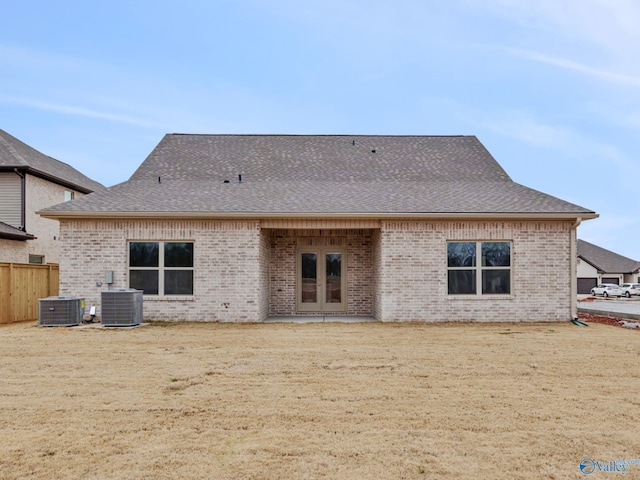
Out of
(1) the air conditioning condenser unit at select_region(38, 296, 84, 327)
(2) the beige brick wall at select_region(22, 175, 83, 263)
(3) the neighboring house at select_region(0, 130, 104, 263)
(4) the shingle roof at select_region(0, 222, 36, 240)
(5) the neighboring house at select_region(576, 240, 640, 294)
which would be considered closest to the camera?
(1) the air conditioning condenser unit at select_region(38, 296, 84, 327)

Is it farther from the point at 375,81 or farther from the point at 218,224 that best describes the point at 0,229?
the point at 375,81

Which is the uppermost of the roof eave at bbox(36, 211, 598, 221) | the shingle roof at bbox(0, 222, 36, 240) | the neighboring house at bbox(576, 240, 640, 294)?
the roof eave at bbox(36, 211, 598, 221)

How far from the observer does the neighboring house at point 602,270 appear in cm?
5378

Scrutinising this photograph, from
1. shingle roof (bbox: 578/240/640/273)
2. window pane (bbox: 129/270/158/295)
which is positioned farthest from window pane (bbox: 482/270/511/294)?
shingle roof (bbox: 578/240/640/273)

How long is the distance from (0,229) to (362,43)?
14.9 m

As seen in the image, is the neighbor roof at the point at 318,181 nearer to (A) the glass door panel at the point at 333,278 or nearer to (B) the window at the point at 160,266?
(B) the window at the point at 160,266

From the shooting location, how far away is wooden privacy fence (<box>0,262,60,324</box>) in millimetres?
13703

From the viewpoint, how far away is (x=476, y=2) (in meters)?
13.2

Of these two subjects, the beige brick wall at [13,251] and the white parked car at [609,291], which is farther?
the white parked car at [609,291]

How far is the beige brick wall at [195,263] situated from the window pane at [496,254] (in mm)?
6398

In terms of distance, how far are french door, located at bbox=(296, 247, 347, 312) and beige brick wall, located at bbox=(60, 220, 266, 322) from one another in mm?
2092

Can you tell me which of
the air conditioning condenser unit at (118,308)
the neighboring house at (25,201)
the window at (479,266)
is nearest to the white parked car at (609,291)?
the window at (479,266)

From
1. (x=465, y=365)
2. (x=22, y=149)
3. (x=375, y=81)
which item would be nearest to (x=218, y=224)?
(x=465, y=365)

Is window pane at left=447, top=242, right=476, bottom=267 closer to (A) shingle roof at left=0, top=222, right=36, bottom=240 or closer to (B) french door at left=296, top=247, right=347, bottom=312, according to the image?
(B) french door at left=296, top=247, right=347, bottom=312
